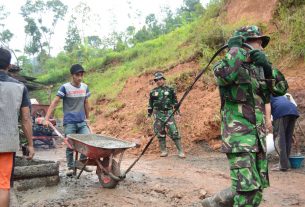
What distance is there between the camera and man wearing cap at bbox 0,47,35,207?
3.52 m

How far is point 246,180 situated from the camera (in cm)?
320

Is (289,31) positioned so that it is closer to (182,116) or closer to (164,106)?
(182,116)

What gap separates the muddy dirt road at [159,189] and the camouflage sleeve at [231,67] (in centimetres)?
200

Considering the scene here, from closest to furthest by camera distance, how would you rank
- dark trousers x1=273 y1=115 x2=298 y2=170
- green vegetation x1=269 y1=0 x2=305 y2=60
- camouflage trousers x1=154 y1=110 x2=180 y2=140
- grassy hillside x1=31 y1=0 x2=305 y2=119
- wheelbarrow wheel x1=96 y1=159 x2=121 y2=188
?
wheelbarrow wheel x1=96 y1=159 x2=121 y2=188
dark trousers x1=273 y1=115 x2=298 y2=170
camouflage trousers x1=154 y1=110 x2=180 y2=140
green vegetation x1=269 y1=0 x2=305 y2=60
grassy hillside x1=31 y1=0 x2=305 y2=119

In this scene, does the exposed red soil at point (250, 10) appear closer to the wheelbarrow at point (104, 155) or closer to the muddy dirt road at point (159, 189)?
the muddy dirt road at point (159, 189)

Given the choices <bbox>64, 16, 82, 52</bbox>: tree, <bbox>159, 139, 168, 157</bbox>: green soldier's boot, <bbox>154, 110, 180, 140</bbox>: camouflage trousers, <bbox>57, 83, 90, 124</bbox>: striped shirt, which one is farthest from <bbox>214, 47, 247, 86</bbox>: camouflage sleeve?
<bbox>64, 16, 82, 52</bbox>: tree

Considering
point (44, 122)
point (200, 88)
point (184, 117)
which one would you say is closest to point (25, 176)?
point (44, 122)

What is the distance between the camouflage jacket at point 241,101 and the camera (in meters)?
3.29

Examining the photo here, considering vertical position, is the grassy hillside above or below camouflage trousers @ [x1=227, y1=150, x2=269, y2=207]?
above

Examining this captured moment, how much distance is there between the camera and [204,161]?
816cm

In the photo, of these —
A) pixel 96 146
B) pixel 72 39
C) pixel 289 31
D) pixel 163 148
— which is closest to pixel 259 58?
pixel 96 146

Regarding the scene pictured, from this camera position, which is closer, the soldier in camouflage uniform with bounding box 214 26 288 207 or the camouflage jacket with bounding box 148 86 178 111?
the soldier in camouflage uniform with bounding box 214 26 288 207

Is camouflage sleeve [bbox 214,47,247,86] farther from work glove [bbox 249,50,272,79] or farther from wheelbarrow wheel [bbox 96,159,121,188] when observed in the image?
wheelbarrow wheel [bbox 96,159,121,188]

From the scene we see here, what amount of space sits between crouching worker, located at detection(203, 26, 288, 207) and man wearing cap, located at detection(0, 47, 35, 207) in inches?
76.4
